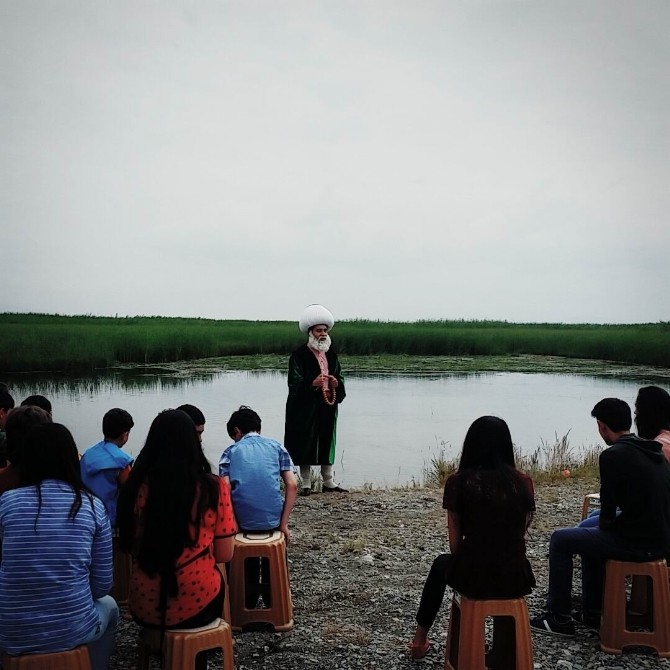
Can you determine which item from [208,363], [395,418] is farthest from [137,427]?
[208,363]

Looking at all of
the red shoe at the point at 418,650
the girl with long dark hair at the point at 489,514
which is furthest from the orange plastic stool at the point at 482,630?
the red shoe at the point at 418,650

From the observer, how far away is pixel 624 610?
3.15m

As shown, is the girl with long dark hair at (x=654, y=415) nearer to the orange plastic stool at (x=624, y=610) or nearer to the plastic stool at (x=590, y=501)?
the orange plastic stool at (x=624, y=610)

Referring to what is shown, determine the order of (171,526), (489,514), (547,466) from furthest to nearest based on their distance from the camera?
(547,466)
(489,514)
(171,526)

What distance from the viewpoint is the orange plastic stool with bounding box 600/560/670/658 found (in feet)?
10.2

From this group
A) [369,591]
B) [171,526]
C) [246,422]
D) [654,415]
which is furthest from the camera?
[369,591]

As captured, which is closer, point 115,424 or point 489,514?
point 489,514

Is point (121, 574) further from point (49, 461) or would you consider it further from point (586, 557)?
point (586, 557)

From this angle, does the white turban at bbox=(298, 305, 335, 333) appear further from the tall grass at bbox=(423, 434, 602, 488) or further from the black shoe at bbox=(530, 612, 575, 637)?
the black shoe at bbox=(530, 612, 575, 637)

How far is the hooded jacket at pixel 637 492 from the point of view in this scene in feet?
9.89

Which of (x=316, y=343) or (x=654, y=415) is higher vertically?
(x=316, y=343)

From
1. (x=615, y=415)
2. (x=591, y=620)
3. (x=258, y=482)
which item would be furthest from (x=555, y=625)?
(x=258, y=482)

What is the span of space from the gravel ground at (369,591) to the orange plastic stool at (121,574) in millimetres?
91

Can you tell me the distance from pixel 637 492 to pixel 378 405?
33.4 ft
